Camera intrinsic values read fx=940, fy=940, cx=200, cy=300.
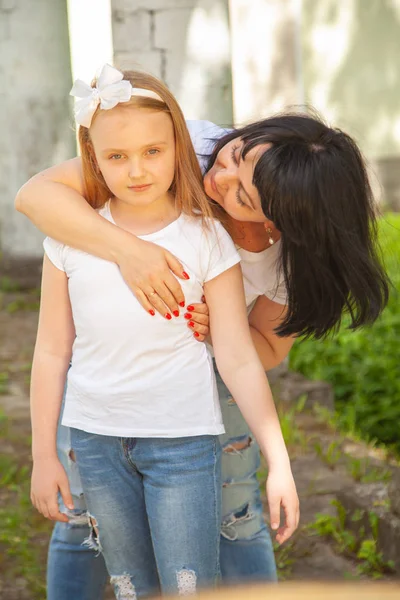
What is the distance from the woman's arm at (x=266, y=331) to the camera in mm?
2447

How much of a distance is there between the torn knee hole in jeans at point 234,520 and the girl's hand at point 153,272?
28.8 inches

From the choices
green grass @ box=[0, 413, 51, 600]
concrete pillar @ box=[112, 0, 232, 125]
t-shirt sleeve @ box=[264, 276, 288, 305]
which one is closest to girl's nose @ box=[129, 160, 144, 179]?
t-shirt sleeve @ box=[264, 276, 288, 305]

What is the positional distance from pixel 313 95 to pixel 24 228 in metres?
4.62

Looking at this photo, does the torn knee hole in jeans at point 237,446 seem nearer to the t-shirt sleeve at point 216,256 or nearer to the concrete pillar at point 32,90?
the t-shirt sleeve at point 216,256

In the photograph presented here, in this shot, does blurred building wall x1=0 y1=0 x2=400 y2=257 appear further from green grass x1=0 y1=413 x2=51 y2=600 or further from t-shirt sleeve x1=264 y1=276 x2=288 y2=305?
green grass x1=0 y1=413 x2=51 y2=600

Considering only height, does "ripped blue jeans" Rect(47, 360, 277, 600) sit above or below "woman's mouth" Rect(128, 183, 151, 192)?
below

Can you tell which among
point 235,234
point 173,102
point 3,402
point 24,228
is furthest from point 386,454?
point 24,228

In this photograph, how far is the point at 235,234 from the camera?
229 cm

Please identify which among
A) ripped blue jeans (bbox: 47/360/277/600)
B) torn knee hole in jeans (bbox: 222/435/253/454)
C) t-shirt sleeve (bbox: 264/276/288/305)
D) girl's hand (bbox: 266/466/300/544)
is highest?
t-shirt sleeve (bbox: 264/276/288/305)

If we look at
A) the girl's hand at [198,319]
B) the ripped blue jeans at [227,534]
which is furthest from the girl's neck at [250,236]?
the ripped blue jeans at [227,534]

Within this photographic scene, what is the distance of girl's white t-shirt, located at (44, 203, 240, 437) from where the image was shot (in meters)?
2.07

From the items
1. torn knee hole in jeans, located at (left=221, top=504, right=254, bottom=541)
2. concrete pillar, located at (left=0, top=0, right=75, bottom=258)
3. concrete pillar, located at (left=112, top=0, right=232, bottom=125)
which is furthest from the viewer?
concrete pillar, located at (left=0, top=0, right=75, bottom=258)

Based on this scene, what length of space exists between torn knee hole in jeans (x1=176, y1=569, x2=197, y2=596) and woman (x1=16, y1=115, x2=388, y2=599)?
393mm

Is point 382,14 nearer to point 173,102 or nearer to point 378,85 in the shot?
point 378,85
